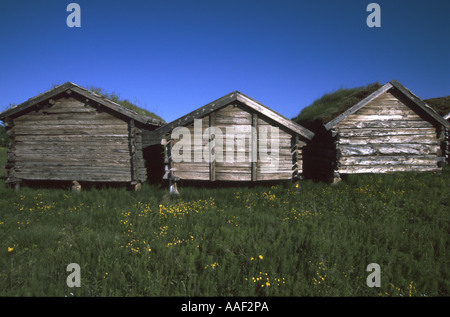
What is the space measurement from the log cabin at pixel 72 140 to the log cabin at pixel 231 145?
1.51 metres

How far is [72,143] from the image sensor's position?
28.4ft

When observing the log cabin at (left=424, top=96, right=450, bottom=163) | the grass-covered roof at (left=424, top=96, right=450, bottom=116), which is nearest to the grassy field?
the log cabin at (left=424, top=96, right=450, bottom=163)

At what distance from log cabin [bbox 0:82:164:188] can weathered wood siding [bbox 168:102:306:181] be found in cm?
198

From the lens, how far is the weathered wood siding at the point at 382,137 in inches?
355

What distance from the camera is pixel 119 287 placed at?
→ 3125 millimetres

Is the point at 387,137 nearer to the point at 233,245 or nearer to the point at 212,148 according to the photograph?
the point at 212,148

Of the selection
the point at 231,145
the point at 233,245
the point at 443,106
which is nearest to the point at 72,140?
the point at 231,145

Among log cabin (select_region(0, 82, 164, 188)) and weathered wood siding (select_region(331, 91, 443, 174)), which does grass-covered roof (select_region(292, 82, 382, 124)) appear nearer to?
weathered wood siding (select_region(331, 91, 443, 174))

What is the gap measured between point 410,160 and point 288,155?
5755mm

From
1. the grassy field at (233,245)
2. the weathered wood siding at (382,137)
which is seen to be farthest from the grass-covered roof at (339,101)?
the grassy field at (233,245)

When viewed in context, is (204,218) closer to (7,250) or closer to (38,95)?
(7,250)

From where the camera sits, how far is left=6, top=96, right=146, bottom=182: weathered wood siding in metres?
8.57

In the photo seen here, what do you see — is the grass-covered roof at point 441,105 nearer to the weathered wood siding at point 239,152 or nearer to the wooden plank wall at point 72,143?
the weathered wood siding at point 239,152
